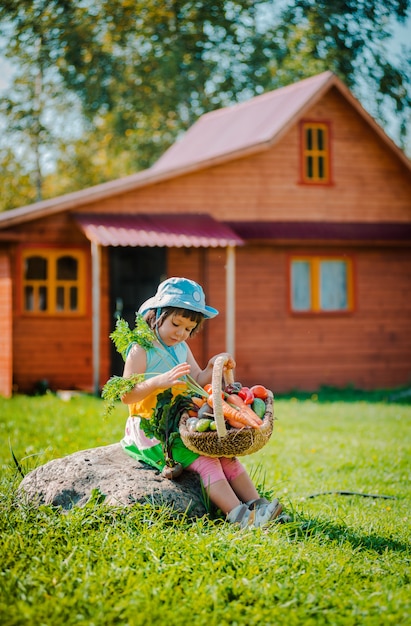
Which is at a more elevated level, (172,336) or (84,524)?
(172,336)

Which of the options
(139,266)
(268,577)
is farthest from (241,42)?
(268,577)

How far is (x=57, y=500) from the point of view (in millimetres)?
5734

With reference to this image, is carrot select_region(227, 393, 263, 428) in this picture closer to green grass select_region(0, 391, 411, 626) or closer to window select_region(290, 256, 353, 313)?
green grass select_region(0, 391, 411, 626)

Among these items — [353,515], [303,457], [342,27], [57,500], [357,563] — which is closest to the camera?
[357,563]

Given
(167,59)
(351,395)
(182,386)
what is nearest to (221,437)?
(182,386)

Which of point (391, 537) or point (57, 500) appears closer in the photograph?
point (57, 500)

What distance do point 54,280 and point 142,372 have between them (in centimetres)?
1163

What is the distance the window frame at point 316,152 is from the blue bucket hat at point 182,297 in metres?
12.4

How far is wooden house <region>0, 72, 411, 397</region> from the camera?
55.2ft

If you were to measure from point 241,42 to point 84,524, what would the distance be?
29296 mm

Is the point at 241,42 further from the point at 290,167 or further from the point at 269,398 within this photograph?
the point at 269,398

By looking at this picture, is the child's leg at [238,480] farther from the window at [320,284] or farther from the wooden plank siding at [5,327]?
the window at [320,284]

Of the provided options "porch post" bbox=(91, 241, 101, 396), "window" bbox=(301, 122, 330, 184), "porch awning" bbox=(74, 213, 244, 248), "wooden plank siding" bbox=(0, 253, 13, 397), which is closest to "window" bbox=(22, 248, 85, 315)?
"wooden plank siding" bbox=(0, 253, 13, 397)

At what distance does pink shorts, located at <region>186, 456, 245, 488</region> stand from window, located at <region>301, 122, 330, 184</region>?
12.8 m
